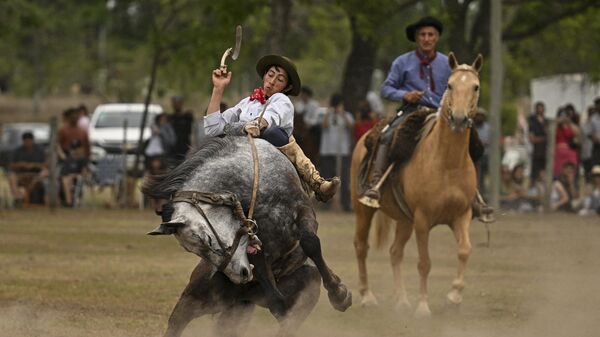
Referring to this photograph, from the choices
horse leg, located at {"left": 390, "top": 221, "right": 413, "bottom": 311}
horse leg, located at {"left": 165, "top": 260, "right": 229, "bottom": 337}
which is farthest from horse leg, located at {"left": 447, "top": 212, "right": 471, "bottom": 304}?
horse leg, located at {"left": 165, "top": 260, "right": 229, "bottom": 337}

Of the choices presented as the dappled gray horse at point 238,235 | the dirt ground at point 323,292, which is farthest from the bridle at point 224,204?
the dirt ground at point 323,292

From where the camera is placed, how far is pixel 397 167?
47.3 feet

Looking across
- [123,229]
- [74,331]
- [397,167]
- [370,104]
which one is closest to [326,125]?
[370,104]

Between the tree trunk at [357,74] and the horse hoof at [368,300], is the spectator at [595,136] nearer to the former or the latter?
the tree trunk at [357,74]

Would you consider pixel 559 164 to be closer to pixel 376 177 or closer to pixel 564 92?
pixel 376 177

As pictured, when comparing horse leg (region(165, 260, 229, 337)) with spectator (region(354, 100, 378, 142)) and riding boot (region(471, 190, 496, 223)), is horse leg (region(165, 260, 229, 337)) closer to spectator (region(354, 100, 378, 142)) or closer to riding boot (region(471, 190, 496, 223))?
riding boot (region(471, 190, 496, 223))

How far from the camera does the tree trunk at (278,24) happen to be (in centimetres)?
2767

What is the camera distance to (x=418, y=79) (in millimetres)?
14406

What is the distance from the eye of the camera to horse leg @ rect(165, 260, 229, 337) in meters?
9.02

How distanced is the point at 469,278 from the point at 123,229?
8308 millimetres

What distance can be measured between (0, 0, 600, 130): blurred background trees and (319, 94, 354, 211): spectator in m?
1.61

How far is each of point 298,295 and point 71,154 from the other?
18.9m

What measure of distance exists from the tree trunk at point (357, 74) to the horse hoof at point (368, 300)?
1752 centimetres

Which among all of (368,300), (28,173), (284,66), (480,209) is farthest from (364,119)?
(284,66)
